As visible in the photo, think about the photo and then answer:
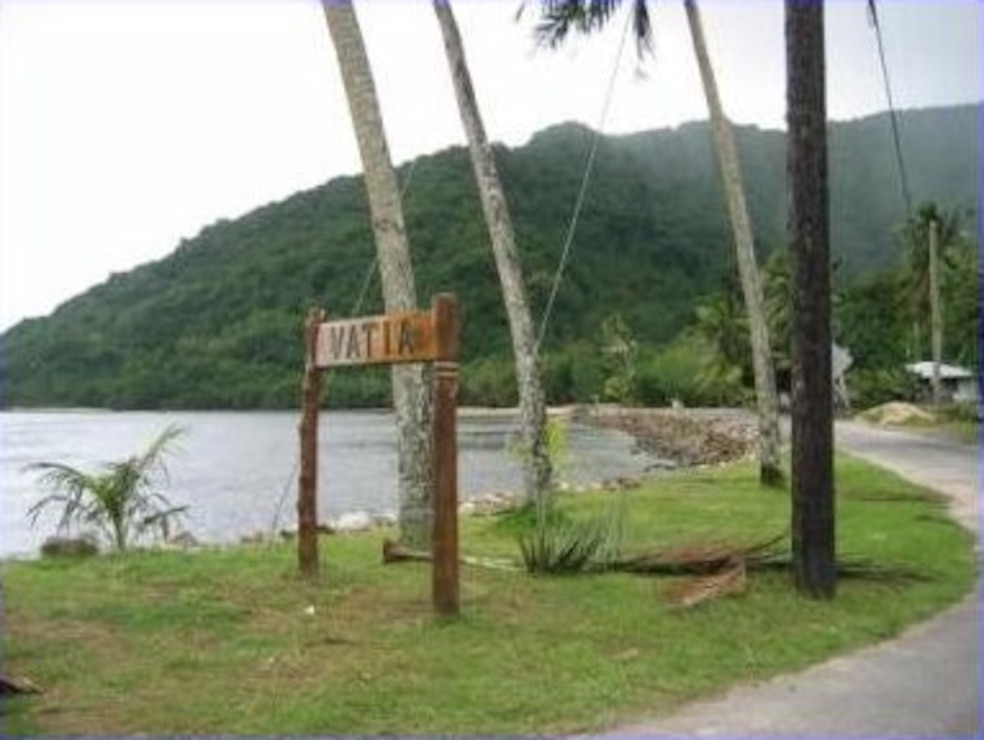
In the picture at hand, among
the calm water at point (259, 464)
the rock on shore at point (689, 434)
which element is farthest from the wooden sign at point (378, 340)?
the rock on shore at point (689, 434)

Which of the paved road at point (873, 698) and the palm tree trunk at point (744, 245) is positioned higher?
the palm tree trunk at point (744, 245)

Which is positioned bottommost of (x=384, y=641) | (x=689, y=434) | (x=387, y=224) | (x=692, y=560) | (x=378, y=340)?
(x=689, y=434)

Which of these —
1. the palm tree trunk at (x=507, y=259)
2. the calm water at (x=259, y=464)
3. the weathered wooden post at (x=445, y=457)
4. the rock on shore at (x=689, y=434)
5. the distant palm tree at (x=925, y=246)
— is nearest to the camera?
the weathered wooden post at (x=445, y=457)

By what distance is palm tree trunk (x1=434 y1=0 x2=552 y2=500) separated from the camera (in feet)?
50.8

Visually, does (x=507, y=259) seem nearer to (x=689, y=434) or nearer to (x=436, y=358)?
(x=436, y=358)

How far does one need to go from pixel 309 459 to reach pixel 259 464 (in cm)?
4028

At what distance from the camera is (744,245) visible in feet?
67.4

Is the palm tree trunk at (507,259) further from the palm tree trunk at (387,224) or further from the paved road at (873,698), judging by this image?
the paved road at (873,698)

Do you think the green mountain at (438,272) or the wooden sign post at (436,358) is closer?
the wooden sign post at (436,358)

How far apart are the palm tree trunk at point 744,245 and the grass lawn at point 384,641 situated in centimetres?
802

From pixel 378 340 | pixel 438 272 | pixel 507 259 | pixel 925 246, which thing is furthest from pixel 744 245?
pixel 438 272

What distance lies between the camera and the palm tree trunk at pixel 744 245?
20.4 m

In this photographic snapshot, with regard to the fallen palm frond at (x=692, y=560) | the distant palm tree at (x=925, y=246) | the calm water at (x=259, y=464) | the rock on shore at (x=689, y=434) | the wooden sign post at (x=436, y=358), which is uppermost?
the distant palm tree at (x=925, y=246)

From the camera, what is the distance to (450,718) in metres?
7.05
